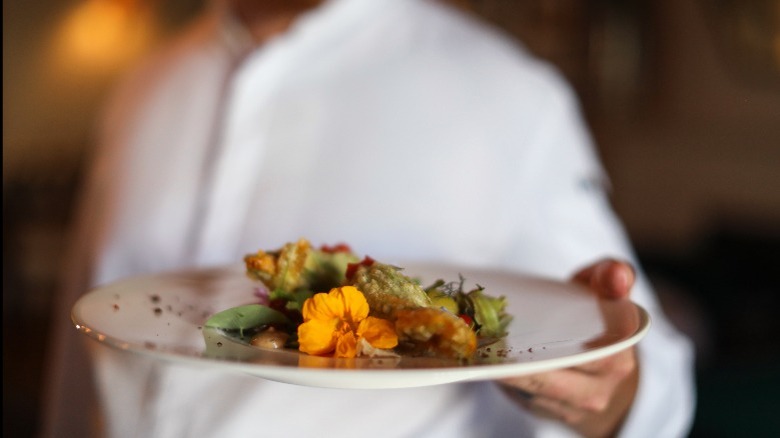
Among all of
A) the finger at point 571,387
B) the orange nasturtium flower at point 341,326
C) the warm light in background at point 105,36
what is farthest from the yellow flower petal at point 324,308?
the warm light in background at point 105,36

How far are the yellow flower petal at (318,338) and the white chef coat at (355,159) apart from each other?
1.36ft

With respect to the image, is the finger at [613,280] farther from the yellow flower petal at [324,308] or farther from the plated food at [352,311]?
the yellow flower petal at [324,308]

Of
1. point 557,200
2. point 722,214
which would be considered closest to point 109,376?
point 557,200

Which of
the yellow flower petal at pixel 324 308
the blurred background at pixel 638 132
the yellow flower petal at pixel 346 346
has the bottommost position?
the blurred background at pixel 638 132

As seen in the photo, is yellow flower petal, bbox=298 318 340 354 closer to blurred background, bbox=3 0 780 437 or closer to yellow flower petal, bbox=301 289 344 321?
yellow flower petal, bbox=301 289 344 321

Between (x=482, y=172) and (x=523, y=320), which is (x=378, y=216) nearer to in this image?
(x=482, y=172)

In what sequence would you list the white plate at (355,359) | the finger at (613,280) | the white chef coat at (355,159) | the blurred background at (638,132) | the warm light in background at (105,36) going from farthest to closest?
the warm light in background at (105,36) → the blurred background at (638,132) → the white chef coat at (355,159) → the finger at (613,280) → the white plate at (355,359)

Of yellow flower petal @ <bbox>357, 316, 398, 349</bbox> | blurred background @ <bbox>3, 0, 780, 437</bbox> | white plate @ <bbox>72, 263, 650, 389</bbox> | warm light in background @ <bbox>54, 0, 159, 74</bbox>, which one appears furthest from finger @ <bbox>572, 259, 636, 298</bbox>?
warm light in background @ <bbox>54, 0, 159, 74</bbox>

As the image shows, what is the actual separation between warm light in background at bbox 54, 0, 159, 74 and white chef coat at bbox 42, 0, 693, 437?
1.68 metres

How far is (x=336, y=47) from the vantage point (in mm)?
979

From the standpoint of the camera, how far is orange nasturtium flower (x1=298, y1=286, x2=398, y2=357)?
1.37 feet

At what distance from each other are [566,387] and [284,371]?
0.90 feet

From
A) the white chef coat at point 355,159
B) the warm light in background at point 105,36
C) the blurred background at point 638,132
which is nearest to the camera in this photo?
the white chef coat at point 355,159

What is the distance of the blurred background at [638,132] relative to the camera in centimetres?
230
